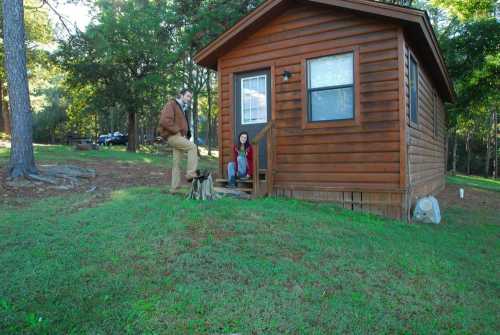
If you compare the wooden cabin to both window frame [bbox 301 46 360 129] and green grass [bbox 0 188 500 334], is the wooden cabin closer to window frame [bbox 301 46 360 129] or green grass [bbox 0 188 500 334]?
window frame [bbox 301 46 360 129]

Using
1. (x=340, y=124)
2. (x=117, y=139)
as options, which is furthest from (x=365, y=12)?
(x=117, y=139)

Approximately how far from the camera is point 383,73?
6.70 m

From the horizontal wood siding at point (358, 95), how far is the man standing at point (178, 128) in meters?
1.97

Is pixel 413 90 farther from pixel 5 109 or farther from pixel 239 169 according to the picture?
pixel 5 109

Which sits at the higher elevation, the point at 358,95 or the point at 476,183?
the point at 358,95

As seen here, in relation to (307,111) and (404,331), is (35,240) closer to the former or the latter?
(404,331)

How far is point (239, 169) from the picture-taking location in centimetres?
788

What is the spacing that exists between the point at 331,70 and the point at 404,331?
5427mm

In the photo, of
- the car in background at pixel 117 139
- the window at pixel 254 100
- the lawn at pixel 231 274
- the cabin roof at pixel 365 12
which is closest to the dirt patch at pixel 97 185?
the lawn at pixel 231 274

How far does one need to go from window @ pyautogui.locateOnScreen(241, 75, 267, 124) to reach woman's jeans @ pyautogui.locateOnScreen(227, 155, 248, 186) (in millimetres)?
1059

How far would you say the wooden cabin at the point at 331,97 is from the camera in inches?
261

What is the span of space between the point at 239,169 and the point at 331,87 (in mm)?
2547

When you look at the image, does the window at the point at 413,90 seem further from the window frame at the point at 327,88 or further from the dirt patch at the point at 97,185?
the dirt patch at the point at 97,185

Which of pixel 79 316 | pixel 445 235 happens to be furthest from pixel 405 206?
pixel 79 316
